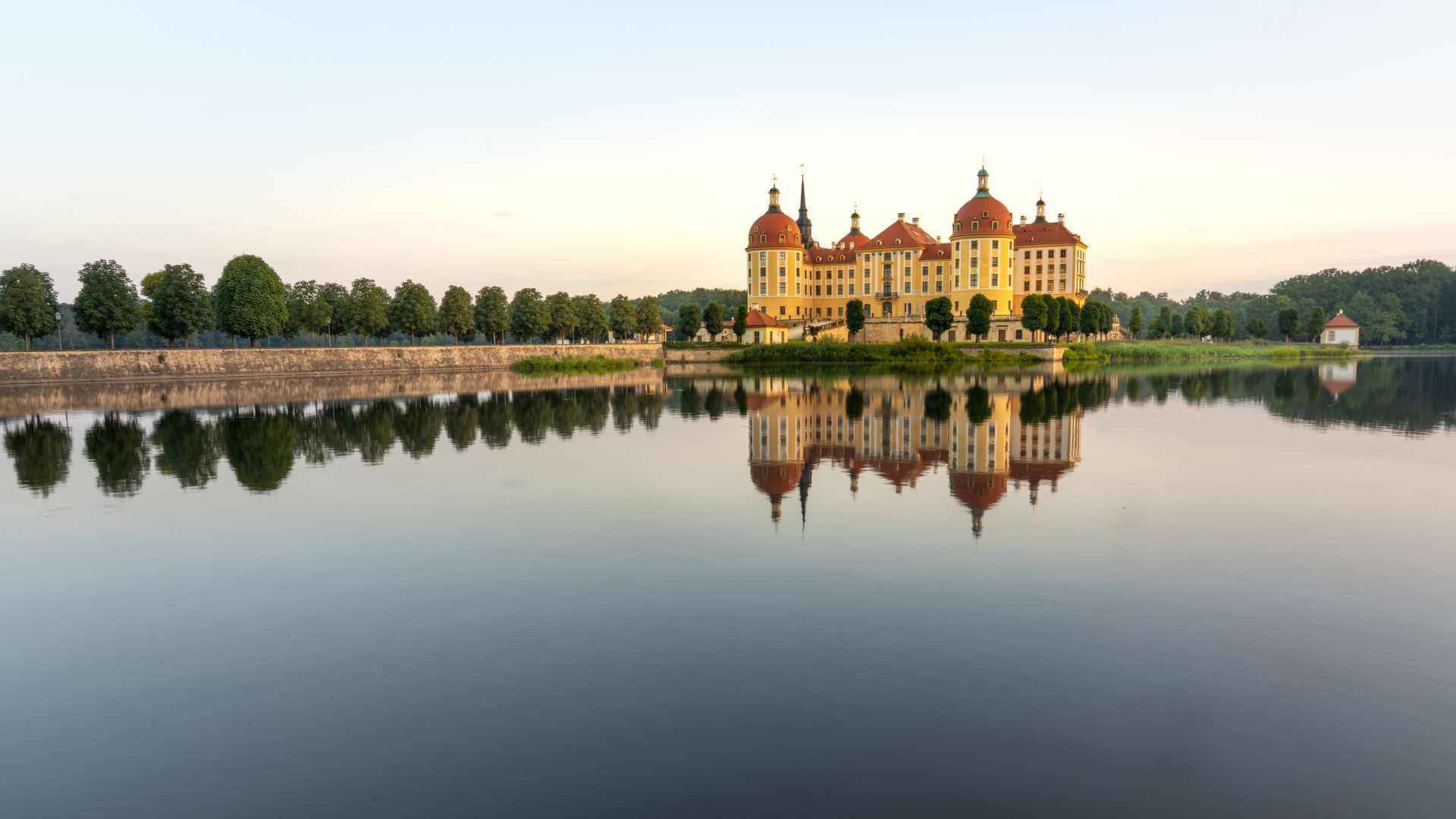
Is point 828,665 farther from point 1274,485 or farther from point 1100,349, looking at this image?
point 1100,349

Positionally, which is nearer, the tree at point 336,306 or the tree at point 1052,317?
the tree at point 336,306

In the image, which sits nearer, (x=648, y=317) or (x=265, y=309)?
(x=265, y=309)

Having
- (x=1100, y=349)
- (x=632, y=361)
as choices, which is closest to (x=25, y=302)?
(x=632, y=361)

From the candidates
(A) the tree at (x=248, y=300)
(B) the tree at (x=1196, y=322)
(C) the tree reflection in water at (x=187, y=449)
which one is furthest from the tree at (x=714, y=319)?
(B) the tree at (x=1196, y=322)

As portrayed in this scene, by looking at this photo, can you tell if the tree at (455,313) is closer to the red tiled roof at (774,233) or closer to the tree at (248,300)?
the tree at (248,300)

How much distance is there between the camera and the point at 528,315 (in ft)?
261

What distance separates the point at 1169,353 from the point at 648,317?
54.2 meters

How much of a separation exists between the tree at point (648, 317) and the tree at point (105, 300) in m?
48.7

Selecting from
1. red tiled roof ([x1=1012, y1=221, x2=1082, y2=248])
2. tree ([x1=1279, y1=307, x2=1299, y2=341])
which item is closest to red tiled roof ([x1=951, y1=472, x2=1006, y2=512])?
red tiled roof ([x1=1012, y1=221, x2=1082, y2=248])

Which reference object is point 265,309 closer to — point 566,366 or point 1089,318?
point 566,366

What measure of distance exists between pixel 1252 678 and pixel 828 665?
3.52 meters

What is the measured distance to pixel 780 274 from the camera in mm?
98625

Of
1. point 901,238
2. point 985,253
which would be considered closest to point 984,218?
point 985,253

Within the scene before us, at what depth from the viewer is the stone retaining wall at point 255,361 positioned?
4925cm
